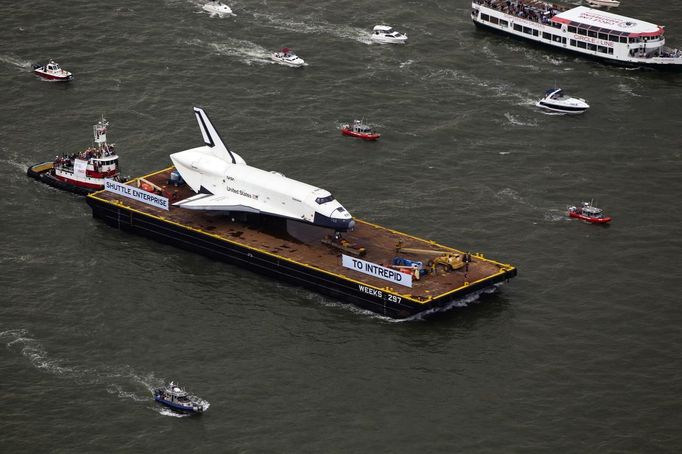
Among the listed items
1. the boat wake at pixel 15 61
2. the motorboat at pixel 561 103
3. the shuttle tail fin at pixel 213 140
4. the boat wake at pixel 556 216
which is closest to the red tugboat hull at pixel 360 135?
the shuttle tail fin at pixel 213 140

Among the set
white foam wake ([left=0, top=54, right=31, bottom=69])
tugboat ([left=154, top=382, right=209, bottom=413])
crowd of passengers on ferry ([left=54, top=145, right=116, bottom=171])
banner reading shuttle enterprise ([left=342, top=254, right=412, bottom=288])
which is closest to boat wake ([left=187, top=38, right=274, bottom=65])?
white foam wake ([left=0, top=54, right=31, bottom=69])

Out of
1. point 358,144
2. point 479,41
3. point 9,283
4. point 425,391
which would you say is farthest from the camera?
point 479,41

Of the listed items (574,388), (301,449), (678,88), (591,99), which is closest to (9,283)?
(301,449)

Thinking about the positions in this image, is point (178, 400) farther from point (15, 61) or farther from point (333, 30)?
point (333, 30)

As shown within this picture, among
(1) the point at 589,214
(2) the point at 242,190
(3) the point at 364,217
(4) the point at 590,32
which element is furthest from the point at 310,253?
(4) the point at 590,32

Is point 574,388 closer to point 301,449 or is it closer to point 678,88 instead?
point 301,449

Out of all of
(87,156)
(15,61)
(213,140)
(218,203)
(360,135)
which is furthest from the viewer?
(15,61)

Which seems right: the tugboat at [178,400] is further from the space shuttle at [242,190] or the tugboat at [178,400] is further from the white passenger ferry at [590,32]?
the white passenger ferry at [590,32]
